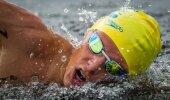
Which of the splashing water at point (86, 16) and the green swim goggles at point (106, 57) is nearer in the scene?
the green swim goggles at point (106, 57)

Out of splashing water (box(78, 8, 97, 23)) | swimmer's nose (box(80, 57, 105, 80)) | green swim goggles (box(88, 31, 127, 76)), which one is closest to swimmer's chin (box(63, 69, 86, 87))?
swimmer's nose (box(80, 57, 105, 80))

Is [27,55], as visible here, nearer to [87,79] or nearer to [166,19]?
[87,79]

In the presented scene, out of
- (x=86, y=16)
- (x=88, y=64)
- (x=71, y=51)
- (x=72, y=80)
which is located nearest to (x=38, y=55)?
(x=71, y=51)

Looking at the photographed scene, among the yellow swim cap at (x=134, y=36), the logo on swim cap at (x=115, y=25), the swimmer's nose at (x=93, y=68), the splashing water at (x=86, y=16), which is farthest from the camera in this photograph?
the splashing water at (x=86, y=16)

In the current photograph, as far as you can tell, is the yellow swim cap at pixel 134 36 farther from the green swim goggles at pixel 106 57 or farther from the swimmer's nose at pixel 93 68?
the swimmer's nose at pixel 93 68

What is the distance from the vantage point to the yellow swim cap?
6.17 m

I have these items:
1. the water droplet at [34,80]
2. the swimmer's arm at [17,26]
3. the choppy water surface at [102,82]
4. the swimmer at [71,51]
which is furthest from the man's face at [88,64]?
the swimmer's arm at [17,26]

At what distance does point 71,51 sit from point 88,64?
1.83 ft

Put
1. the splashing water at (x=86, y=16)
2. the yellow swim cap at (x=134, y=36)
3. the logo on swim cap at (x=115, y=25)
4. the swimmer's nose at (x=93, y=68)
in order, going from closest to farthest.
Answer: the swimmer's nose at (x=93, y=68)
the yellow swim cap at (x=134, y=36)
the logo on swim cap at (x=115, y=25)
the splashing water at (x=86, y=16)

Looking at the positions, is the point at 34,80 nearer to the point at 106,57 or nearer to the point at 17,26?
the point at 17,26

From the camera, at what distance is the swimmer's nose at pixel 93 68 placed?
19.3 feet

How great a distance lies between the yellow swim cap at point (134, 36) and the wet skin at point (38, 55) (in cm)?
9

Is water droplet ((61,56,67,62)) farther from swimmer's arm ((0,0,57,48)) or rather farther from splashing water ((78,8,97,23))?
splashing water ((78,8,97,23))

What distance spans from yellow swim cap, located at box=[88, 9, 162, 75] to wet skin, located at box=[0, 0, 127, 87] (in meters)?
0.09
